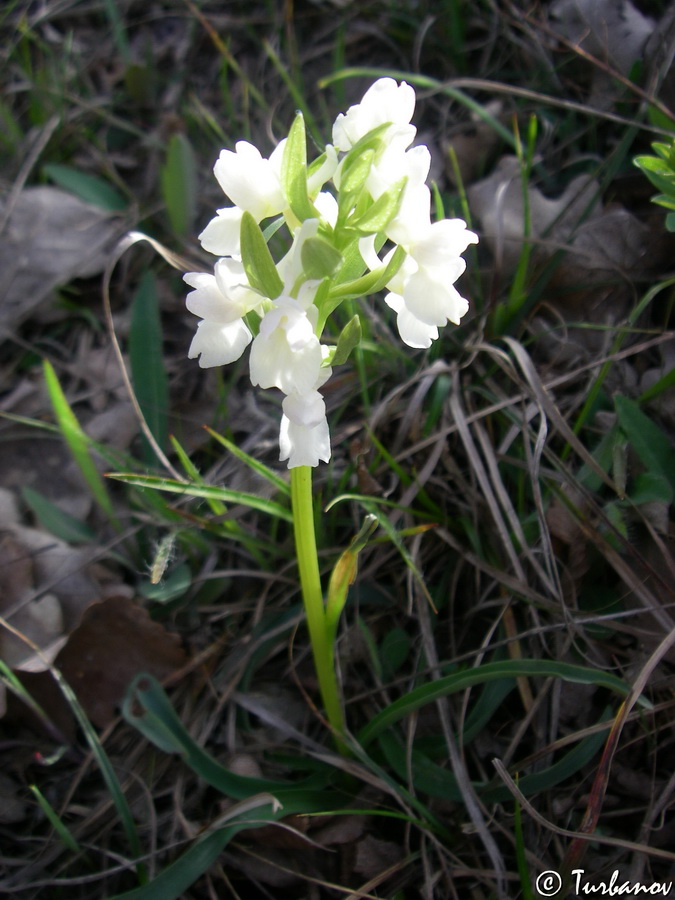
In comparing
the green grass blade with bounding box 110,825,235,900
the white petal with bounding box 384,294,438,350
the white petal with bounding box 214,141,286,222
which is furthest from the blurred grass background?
the white petal with bounding box 214,141,286,222

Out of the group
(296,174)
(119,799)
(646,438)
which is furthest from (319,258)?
(119,799)

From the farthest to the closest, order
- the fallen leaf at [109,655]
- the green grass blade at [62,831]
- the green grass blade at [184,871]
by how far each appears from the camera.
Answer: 1. the fallen leaf at [109,655]
2. the green grass blade at [62,831]
3. the green grass blade at [184,871]

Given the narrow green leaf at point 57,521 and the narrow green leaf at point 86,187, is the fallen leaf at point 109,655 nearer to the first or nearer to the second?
the narrow green leaf at point 57,521

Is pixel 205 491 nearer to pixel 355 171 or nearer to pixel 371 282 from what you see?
pixel 371 282

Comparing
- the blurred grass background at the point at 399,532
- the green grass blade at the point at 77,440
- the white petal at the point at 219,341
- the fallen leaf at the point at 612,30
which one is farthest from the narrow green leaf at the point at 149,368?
the fallen leaf at the point at 612,30

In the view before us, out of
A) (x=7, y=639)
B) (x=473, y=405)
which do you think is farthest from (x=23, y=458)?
(x=473, y=405)

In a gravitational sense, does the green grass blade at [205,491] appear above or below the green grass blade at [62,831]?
above

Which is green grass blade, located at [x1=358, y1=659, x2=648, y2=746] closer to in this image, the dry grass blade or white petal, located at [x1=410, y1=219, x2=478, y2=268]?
the dry grass blade
